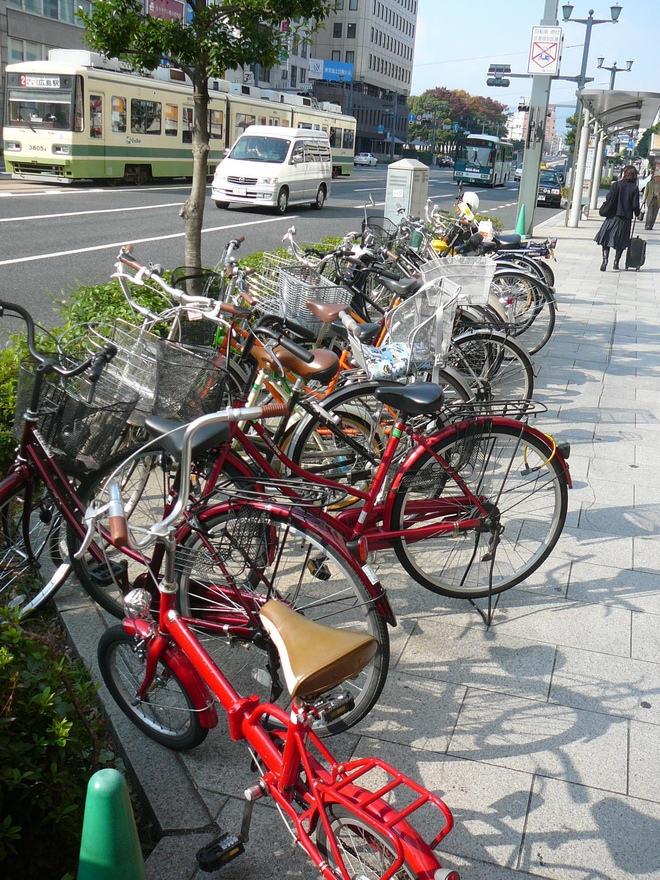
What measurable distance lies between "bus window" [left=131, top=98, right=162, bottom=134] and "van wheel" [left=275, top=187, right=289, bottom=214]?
4.90 metres

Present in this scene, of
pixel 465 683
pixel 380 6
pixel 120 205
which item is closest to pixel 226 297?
pixel 465 683

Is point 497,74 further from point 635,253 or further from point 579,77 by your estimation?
point 635,253

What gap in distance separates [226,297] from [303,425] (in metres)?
1.18

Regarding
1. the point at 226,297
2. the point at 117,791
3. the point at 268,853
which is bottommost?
the point at 268,853

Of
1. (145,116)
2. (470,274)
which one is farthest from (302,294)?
(145,116)

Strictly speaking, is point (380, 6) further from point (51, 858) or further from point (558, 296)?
point (51, 858)

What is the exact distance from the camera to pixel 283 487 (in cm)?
281

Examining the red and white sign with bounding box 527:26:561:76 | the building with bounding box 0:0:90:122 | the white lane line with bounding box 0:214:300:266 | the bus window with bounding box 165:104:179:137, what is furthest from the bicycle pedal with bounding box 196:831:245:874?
the building with bounding box 0:0:90:122

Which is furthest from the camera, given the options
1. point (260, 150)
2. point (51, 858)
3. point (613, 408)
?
point (260, 150)

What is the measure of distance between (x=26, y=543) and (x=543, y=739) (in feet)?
7.07

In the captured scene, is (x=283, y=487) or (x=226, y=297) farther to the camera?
(x=226, y=297)

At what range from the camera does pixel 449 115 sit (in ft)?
378

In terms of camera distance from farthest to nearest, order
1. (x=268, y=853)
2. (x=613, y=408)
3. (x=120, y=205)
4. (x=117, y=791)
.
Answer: (x=120, y=205)
(x=613, y=408)
(x=268, y=853)
(x=117, y=791)

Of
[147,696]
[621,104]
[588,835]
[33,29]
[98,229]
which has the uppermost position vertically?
[33,29]
